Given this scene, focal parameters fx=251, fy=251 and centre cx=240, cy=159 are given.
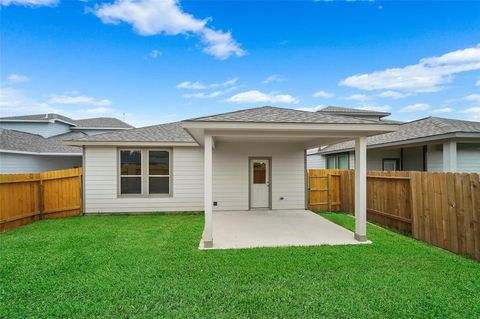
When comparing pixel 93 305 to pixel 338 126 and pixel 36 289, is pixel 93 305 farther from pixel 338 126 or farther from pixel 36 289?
pixel 338 126

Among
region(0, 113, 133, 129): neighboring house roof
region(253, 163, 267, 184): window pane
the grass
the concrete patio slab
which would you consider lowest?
the concrete patio slab

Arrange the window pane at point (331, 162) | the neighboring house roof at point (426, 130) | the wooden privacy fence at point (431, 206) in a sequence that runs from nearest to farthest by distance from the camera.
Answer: the wooden privacy fence at point (431, 206) < the neighboring house roof at point (426, 130) < the window pane at point (331, 162)

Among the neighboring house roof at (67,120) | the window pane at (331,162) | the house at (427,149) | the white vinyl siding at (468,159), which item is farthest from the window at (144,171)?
the neighboring house roof at (67,120)

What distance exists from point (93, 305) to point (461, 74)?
20367 millimetres

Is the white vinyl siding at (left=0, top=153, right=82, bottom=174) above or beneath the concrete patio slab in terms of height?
above

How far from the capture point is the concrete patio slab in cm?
557

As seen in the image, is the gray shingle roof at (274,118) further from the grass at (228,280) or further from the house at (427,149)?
the house at (427,149)

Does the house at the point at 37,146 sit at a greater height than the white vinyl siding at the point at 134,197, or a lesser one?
greater

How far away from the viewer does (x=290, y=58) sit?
45.8 ft

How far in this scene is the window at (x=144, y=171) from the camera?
891cm

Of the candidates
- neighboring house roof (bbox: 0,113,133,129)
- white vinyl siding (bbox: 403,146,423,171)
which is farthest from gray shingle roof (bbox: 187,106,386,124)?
neighboring house roof (bbox: 0,113,133,129)

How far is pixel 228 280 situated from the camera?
3.67m

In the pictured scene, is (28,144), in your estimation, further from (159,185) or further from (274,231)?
(274,231)

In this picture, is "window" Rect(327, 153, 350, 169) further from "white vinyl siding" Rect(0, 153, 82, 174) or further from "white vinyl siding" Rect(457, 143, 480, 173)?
"white vinyl siding" Rect(0, 153, 82, 174)
